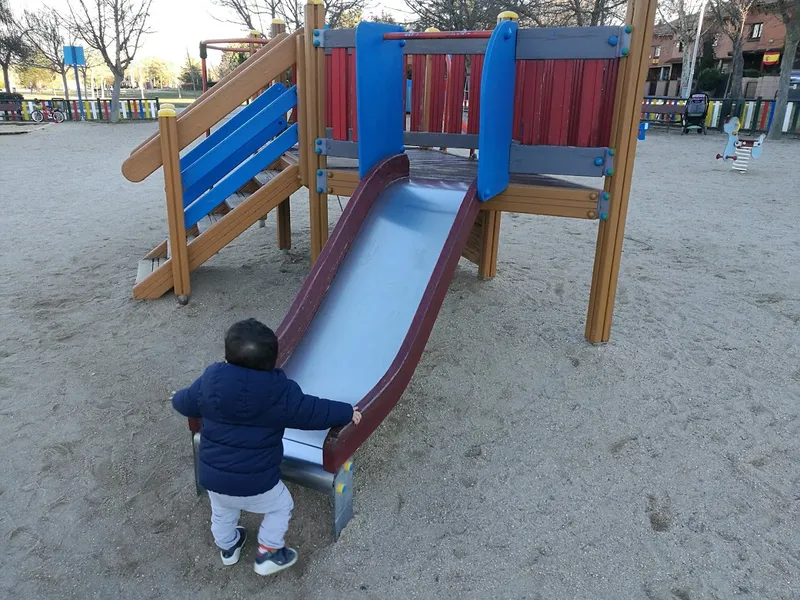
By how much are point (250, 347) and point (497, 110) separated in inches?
86.6

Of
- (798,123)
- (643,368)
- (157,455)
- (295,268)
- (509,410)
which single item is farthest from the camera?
(798,123)

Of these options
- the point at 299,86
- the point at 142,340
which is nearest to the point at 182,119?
the point at 299,86

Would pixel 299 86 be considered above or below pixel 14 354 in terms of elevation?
above

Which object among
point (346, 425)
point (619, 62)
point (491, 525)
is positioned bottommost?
point (491, 525)

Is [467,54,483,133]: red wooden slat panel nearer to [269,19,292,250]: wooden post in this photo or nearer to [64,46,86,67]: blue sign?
[269,19,292,250]: wooden post

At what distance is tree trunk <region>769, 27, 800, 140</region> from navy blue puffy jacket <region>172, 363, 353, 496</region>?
1985 cm

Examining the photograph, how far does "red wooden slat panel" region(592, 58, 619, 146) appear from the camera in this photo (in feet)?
11.4

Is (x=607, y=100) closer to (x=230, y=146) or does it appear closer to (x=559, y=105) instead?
(x=559, y=105)

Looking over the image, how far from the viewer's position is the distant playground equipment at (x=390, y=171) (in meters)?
2.92

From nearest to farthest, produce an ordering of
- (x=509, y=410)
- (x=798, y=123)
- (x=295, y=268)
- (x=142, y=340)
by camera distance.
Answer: (x=509, y=410)
(x=142, y=340)
(x=295, y=268)
(x=798, y=123)

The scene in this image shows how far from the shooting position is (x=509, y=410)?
3.29 m

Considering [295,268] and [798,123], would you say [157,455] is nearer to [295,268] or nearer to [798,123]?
[295,268]

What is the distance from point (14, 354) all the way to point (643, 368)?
3.90 metres

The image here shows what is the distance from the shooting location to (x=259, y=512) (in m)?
2.18
